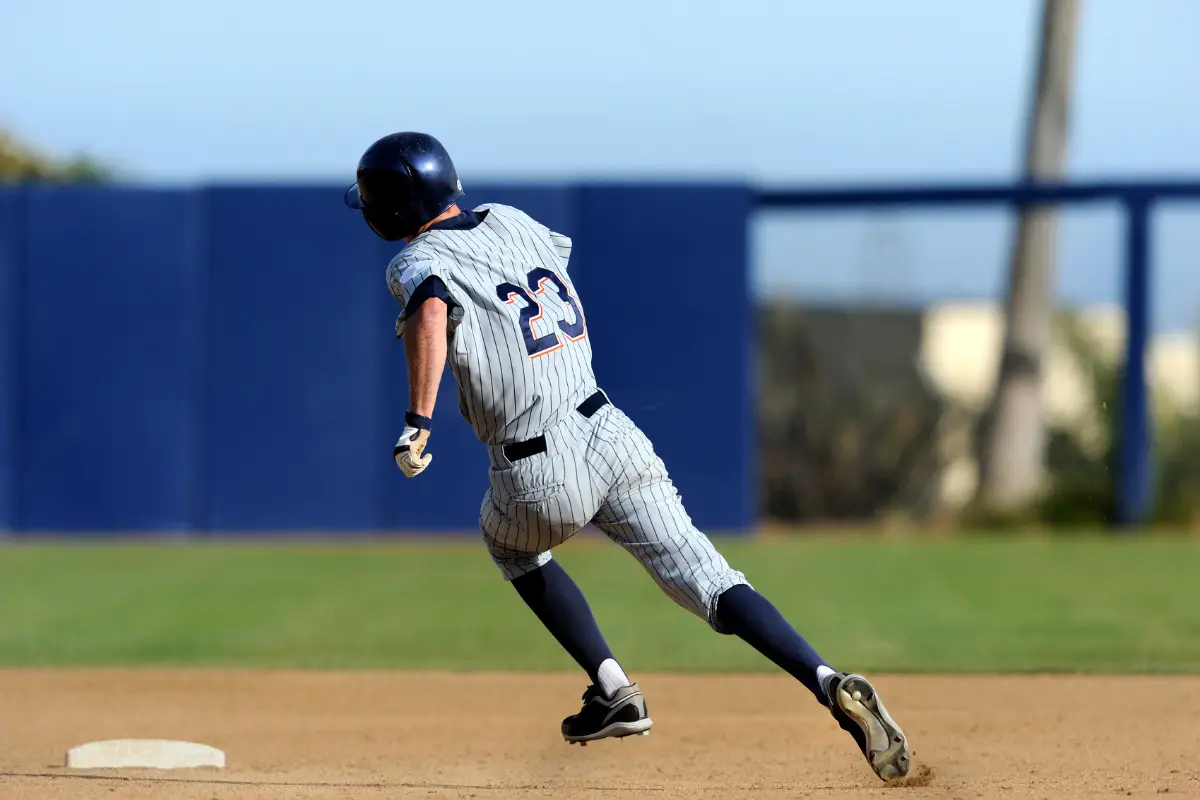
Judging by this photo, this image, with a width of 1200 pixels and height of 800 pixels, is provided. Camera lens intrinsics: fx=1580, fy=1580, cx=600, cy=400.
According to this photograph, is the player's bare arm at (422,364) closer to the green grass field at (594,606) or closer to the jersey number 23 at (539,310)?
the jersey number 23 at (539,310)

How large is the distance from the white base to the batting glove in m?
1.43

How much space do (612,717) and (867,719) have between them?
31.2 inches

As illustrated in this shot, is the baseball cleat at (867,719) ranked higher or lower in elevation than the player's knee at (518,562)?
lower

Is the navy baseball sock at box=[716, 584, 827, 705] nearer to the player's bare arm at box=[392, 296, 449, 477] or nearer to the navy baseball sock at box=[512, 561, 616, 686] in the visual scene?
the navy baseball sock at box=[512, 561, 616, 686]

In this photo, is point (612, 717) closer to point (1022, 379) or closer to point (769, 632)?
point (769, 632)

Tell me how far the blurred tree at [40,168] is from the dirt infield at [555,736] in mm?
14204

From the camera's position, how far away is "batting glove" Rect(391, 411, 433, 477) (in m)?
3.60

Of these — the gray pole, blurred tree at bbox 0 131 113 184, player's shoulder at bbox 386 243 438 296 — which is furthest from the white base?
blurred tree at bbox 0 131 113 184

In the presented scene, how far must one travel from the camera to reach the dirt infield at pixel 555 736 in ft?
13.6

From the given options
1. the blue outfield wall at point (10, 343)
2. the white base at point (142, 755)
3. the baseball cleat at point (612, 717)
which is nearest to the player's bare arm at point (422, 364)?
the baseball cleat at point (612, 717)

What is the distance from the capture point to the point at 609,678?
4.25 metres

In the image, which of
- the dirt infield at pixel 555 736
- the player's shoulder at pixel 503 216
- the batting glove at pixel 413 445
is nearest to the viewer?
the batting glove at pixel 413 445

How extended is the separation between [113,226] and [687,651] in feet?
→ 21.0

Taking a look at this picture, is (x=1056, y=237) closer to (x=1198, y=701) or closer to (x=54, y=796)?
(x=1198, y=701)
